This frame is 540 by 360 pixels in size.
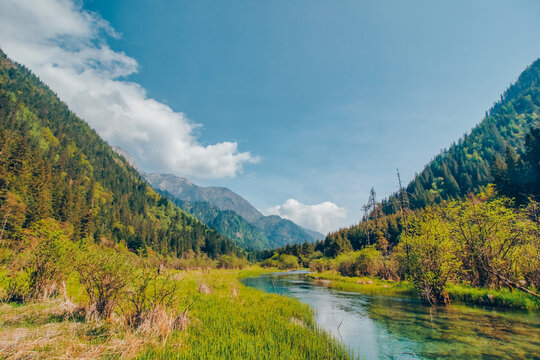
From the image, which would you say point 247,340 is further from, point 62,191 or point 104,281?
point 62,191

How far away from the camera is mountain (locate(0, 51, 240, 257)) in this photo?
65.8 meters

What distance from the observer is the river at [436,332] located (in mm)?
11250

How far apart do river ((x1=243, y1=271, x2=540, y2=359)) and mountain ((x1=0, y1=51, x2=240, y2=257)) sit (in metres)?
44.1

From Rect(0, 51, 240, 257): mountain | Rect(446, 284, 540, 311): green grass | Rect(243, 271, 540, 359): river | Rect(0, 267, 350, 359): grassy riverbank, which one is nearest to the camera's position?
Rect(0, 267, 350, 359): grassy riverbank

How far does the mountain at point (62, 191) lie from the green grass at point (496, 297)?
4910 centimetres

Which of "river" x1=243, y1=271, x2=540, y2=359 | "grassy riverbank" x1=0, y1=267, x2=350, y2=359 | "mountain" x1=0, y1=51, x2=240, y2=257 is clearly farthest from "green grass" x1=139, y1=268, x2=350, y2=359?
"mountain" x1=0, y1=51, x2=240, y2=257

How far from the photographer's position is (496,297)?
20.9m

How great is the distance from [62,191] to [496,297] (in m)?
126

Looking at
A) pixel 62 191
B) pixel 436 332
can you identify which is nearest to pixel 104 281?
pixel 436 332

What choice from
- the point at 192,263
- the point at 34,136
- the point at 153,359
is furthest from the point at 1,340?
the point at 34,136

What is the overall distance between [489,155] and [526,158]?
140155 mm

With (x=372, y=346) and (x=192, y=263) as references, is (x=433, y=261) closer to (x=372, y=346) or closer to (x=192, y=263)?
(x=372, y=346)

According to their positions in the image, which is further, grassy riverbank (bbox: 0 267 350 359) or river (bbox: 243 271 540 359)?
river (bbox: 243 271 540 359)

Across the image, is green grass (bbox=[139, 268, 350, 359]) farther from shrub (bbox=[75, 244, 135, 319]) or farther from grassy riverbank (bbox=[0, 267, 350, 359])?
shrub (bbox=[75, 244, 135, 319])
